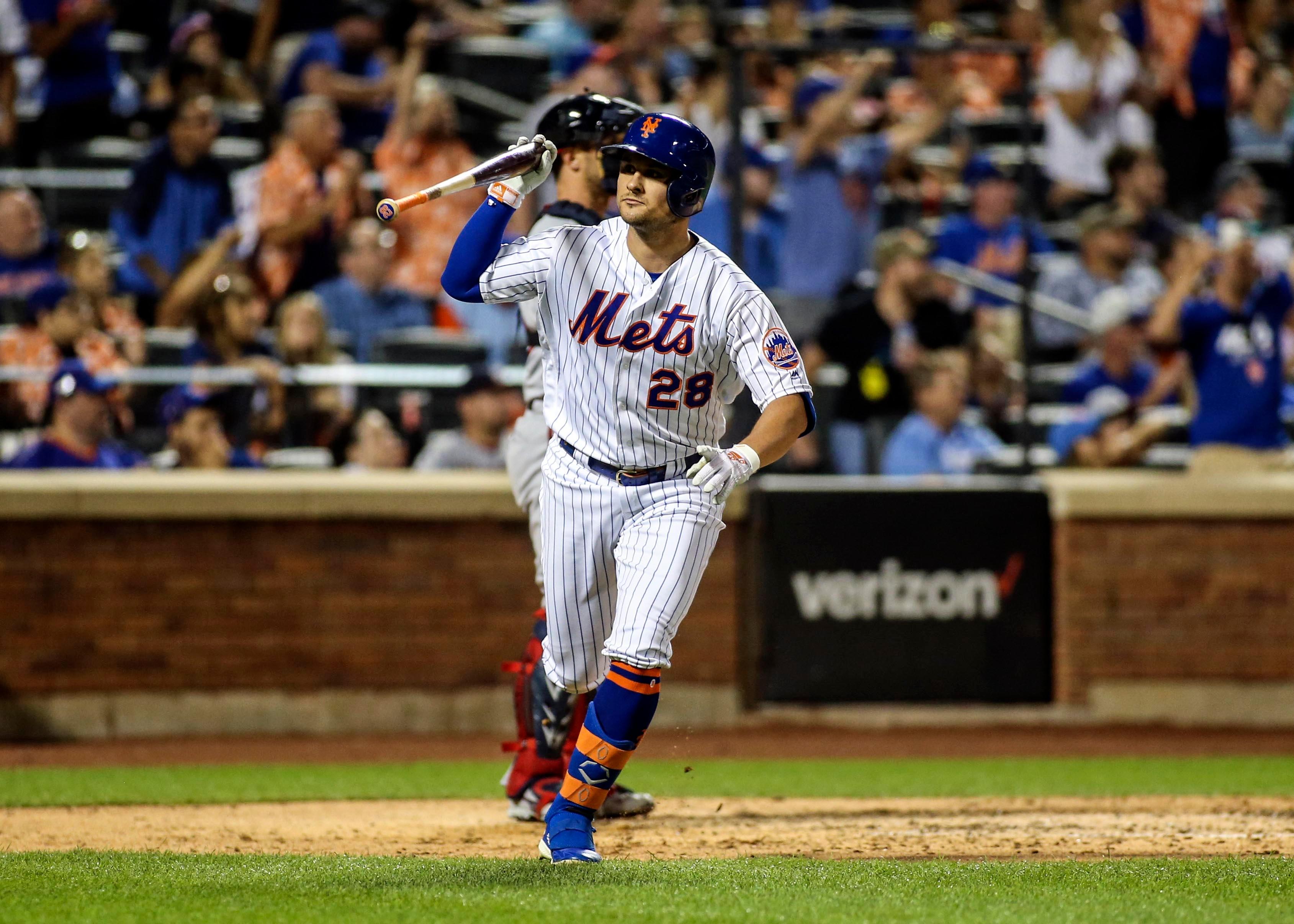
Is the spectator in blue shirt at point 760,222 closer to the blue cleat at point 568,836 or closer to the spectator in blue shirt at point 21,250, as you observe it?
the spectator in blue shirt at point 21,250

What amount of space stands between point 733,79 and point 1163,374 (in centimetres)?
340

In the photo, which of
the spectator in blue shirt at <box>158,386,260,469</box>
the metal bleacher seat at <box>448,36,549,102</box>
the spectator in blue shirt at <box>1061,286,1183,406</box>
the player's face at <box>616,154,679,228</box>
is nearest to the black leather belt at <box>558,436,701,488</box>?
the player's face at <box>616,154,679,228</box>

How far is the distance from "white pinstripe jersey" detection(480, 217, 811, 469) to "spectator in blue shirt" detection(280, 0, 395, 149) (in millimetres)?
6785

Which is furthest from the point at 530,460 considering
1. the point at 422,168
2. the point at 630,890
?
the point at 422,168

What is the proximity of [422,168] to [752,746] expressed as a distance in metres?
4.36

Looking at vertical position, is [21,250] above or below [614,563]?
above

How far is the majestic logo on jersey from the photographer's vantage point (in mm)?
4312

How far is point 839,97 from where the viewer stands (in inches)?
347

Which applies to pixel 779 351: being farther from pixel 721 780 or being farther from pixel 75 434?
pixel 75 434

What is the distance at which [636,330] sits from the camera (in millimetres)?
4332

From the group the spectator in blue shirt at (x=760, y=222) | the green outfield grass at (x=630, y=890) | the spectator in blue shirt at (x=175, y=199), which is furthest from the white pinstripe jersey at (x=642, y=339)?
the spectator in blue shirt at (x=175, y=199)

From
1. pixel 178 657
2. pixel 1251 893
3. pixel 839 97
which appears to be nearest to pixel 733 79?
pixel 839 97

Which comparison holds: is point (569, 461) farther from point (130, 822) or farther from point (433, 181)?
point (433, 181)

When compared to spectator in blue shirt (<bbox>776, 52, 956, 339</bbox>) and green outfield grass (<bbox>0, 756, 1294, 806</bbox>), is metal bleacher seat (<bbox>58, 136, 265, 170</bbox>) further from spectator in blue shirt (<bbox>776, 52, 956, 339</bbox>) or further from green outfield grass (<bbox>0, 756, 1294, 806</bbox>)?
green outfield grass (<bbox>0, 756, 1294, 806</bbox>)
